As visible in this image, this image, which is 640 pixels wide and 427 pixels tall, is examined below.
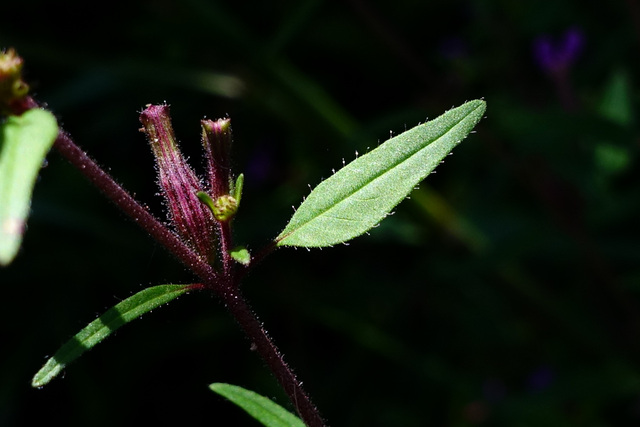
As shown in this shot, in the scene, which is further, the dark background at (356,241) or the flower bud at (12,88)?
the dark background at (356,241)

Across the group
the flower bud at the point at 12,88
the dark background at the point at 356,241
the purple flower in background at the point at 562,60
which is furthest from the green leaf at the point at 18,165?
the purple flower in background at the point at 562,60

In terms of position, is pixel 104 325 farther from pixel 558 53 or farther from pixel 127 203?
pixel 558 53

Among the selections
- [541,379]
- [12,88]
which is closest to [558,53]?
[541,379]

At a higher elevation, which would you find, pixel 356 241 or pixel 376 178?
pixel 356 241

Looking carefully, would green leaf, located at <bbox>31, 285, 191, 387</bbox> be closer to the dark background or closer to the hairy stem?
the hairy stem

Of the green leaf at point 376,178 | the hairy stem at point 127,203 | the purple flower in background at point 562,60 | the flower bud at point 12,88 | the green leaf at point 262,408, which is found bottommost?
the green leaf at point 262,408

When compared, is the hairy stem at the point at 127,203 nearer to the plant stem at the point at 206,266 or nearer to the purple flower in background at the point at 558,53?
the plant stem at the point at 206,266

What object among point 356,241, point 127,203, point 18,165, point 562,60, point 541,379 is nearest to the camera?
point 18,165

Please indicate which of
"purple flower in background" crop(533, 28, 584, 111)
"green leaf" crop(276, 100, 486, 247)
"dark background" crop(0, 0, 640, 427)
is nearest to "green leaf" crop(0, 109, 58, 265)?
"green leaf" crop(276, 100, 486, 247)
